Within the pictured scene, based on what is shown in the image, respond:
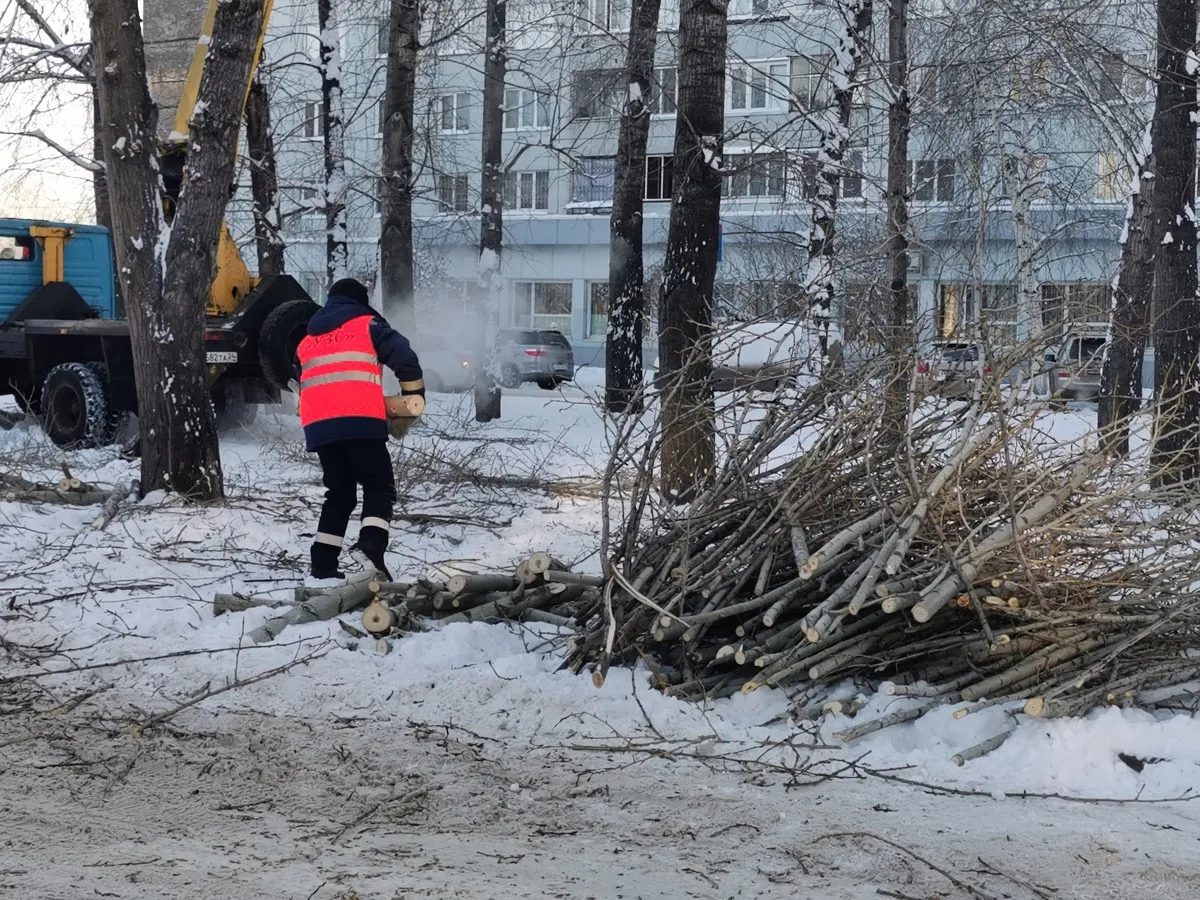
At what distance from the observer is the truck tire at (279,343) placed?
1451 centimetres

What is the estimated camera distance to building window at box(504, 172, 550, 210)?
43281 millimetres

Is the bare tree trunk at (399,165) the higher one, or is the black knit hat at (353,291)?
the bare tree trunk at (399,165)

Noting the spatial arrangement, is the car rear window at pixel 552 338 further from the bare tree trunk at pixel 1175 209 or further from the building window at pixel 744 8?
the bare tree trunk at pixel 1175 209

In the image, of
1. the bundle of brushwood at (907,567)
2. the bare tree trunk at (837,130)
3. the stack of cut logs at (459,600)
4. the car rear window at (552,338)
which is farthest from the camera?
the car rear window at (552,338)

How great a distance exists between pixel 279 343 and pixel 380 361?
7.33 metres

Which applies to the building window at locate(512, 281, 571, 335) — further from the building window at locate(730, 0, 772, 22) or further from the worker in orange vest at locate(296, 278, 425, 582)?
the worker in orange vest at locate(296, 278, 425, 582)

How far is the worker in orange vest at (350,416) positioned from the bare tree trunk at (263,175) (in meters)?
10.1

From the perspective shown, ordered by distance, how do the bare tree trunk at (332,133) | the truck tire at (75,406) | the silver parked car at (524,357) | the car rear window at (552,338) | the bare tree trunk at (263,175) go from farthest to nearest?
the car rear window at (552,338)
the silver parked car at (524,357)
the bare tree trunk at (263,175)
the bare tree trunk at (332,133)
the truck tire at (75,406)

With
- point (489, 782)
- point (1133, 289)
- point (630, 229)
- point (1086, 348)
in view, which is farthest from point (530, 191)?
point (489, 782)

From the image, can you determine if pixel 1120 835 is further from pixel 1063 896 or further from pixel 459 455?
pixel 459 455

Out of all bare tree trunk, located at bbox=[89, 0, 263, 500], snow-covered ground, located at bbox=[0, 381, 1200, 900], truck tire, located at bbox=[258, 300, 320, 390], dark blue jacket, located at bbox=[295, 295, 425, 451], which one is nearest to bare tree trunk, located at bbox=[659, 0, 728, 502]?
dark blue jacket, located at bbox=[295, 295, 425, 451]

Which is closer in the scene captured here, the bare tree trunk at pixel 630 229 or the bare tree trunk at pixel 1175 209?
the bare tree trunk at pixel 1175 209

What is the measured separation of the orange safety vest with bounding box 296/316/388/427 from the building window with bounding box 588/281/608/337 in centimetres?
3495

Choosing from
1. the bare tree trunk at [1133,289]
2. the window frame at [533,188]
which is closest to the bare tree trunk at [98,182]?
the bare tree trunk at [1133,289]
